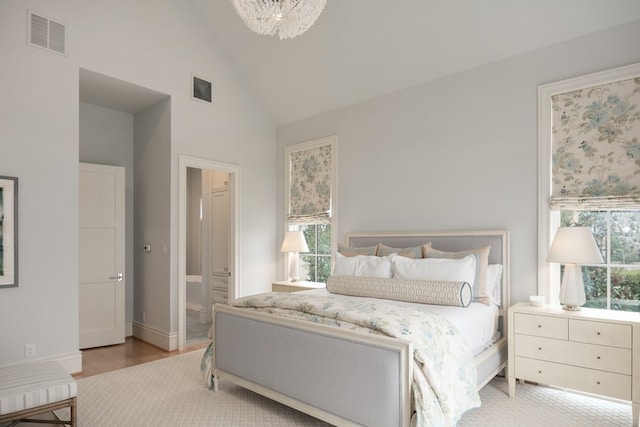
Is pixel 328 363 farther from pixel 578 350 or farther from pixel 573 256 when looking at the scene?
pixel 573 256

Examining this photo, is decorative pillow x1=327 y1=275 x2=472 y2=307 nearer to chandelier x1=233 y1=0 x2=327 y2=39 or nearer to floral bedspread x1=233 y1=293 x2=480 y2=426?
floral bedspread x1=233 y1=293 x2=480 y2=426

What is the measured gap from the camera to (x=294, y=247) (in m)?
4.98

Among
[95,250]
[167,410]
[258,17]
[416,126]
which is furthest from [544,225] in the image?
[95,250]

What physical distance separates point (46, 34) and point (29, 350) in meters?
2.75

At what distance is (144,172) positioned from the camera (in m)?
4.97

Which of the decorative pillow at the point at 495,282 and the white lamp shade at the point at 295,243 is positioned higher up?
the white lamp shade at the point at 295,243

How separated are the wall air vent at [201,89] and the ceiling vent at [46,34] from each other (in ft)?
4.37

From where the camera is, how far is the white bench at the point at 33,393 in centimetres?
225

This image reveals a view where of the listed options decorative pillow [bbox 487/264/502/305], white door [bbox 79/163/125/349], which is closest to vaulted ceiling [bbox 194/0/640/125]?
decorative pillow [bbox 487/264/502/305]

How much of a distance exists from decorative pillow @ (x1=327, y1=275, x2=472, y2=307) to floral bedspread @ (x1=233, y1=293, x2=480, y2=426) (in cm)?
48

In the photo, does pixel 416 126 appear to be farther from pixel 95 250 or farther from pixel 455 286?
pixel 95 250

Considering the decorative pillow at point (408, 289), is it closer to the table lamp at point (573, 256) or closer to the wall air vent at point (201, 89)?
the table lamp at point (573, 256)

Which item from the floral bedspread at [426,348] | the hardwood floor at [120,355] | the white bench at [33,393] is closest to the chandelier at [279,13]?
the floral bedspread at [426,348]

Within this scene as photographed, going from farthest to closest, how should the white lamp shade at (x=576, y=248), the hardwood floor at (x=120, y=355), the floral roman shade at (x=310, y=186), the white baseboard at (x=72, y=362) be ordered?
the floral roman shade at (x=310, y=186), the hardwood floor at (x=120, y=355), the white baseboard at (x=72, y=362), the white lamp shade at (x=576, y=248)
